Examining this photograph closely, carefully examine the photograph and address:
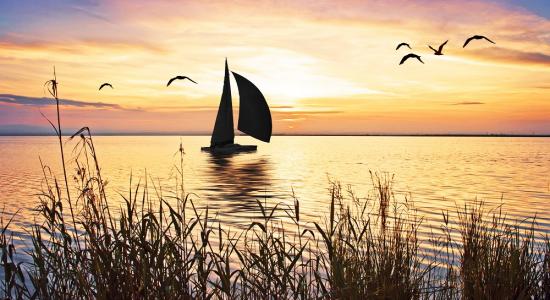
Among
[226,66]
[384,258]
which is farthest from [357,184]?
[226,66]

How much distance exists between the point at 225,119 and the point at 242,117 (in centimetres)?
368

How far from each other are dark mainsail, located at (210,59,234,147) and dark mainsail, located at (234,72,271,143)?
2.28 meters

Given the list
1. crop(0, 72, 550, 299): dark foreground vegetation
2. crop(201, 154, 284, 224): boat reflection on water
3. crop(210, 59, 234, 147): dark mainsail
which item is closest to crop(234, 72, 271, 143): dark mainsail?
crop(210, 59, 234, 147): dark mainsail

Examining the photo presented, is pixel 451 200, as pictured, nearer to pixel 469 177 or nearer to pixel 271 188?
pixel 271 188

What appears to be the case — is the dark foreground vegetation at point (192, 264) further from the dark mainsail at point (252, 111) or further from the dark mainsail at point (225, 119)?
the dark mainsail at point (252, 111)

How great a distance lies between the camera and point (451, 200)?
23.6 m

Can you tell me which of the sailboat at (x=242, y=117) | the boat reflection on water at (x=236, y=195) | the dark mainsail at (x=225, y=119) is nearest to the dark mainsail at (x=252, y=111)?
the sailboat at (x=242, y=117)

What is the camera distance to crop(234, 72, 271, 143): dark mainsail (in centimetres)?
5959

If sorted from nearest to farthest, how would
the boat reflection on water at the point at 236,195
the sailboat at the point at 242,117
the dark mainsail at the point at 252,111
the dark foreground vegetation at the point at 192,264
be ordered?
the dark foreground vegetation at the point at 192,264 < the boat reflection on water at the point at 236,195 < the sailboat at the point at 242,117 < the dark mainsail at the point at 252,111

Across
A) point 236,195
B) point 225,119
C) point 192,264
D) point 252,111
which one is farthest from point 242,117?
point 192,264

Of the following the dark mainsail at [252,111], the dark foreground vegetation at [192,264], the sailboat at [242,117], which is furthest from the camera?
the dark mainsail at [252,111]

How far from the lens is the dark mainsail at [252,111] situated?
59.6 m

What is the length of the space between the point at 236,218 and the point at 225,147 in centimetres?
4154

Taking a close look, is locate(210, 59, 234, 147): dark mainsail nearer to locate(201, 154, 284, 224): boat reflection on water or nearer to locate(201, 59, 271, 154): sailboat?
locate(201, 59, 271, 154): sailboat
